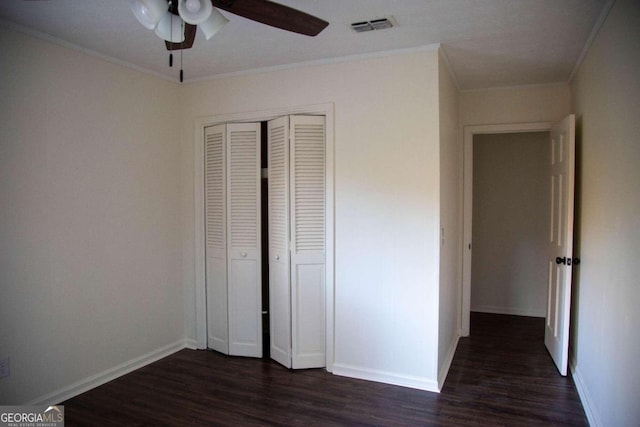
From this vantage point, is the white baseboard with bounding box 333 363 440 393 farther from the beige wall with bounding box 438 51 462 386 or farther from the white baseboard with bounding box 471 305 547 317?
the white baseboard with bounding box 471 305 547 317

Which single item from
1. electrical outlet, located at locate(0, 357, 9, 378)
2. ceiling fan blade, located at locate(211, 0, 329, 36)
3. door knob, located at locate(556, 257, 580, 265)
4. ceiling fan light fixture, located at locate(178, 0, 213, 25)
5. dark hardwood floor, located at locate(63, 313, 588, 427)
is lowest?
dark hardwood floor, located at locate(63, 313, 588, 427)

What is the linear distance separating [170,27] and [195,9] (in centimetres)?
27

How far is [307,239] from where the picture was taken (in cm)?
344

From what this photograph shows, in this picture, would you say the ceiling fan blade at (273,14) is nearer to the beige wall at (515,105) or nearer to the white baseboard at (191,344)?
the beige wall at (515,105)

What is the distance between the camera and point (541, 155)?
5070 mm

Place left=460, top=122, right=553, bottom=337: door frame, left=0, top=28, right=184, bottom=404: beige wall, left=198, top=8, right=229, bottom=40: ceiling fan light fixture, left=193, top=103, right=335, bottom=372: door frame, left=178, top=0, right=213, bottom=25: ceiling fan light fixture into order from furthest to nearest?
left=460, top=122, right=553, bottom=337: door frame → left=193, top=103, right=335, bottom=372: door frame → left=0, top=28, right=184, bottom=404: beige wall → left=198, top=8, right=229, bottom=40: ceiling fan light fixture → left=178, top=0, right=213, bottom=25: ceiling fan light fixture

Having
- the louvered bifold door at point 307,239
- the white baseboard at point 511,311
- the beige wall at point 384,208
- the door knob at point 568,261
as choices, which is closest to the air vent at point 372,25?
the beige wall at point 384,208

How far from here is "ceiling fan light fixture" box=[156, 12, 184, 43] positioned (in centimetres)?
191

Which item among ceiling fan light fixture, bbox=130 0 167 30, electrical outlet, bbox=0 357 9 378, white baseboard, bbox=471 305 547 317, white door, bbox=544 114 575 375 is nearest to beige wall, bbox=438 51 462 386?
white door, bbox=544 114 575 375

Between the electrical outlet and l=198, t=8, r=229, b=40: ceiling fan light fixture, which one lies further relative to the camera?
the electrical outlet

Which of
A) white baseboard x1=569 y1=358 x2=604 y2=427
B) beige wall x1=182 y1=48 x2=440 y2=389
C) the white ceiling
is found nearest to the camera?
the white ceiling

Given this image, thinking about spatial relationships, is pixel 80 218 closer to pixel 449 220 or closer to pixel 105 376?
pixel 105 376

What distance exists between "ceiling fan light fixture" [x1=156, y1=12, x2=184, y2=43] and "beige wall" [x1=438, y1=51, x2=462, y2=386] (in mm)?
1887

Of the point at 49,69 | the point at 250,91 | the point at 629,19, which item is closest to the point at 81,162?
the point at 49,69
